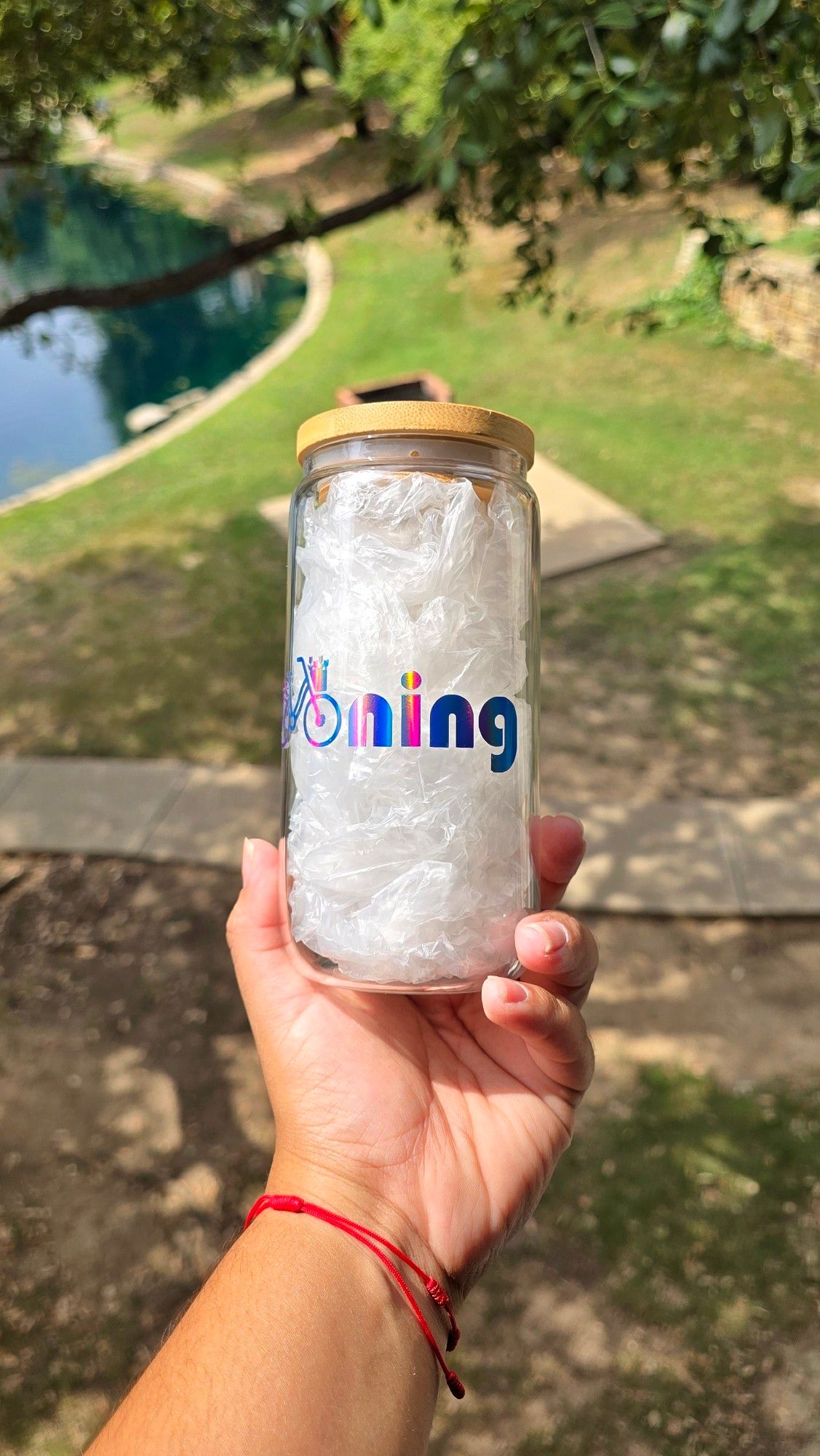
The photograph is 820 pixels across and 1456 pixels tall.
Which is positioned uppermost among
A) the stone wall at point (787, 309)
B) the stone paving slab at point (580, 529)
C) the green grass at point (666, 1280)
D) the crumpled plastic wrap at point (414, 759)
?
the crumpled plastic wrap at point (414, 759)

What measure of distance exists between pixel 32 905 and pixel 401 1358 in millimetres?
3172

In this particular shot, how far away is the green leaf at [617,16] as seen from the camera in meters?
2.08

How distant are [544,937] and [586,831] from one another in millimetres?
2898

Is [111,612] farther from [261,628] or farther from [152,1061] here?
[152,1061]

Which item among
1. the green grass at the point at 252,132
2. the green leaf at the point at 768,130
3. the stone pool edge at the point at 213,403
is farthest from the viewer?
the green grass at the point at 252,132

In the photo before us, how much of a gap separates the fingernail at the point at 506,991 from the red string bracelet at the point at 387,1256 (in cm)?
43

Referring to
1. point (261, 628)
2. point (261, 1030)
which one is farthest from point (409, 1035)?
point (261, 628)

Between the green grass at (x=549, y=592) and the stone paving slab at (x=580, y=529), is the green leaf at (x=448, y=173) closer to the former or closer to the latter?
the green grass at (x=549, y=592)

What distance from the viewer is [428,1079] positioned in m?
1.64

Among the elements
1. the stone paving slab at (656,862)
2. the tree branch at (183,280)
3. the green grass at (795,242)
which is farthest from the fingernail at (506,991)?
the green grass at (795,242)

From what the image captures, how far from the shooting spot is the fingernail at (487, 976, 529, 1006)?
1337 millimetres

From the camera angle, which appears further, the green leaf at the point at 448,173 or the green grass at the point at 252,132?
the green grass at the point at 252,132

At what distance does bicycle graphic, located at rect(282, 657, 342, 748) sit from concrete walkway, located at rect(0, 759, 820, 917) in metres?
2.70

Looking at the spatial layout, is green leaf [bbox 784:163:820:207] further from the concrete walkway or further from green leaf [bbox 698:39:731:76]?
the concrete walkway
